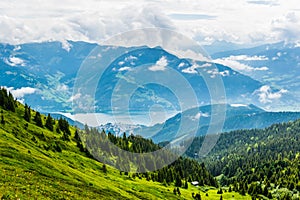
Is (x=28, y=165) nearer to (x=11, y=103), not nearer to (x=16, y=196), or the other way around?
(x=16, y=196)

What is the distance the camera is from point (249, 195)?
577 ft

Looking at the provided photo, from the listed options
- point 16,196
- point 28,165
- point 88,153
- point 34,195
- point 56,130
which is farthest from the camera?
point 56,130

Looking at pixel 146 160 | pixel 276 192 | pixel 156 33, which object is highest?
pixel 156 33

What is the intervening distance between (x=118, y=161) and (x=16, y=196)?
133 meters

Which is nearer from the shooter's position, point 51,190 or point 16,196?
point 16,196

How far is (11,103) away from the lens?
137750 millimetres

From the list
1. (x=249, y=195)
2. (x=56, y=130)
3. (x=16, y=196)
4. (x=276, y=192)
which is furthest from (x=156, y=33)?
(x=16, y=196)

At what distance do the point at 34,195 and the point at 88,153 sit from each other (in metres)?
95.7

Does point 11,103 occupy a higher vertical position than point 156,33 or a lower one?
lower

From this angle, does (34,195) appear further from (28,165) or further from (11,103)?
(11,103)

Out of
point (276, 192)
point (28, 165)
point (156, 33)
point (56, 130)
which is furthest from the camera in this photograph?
point (276, 192)

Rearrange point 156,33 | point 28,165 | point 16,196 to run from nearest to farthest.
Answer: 1. point 16,196
2. point 28,165
3. point 156,33

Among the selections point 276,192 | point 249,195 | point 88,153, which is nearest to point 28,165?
point 88,153

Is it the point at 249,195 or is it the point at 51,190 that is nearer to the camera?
the point at 51,190
